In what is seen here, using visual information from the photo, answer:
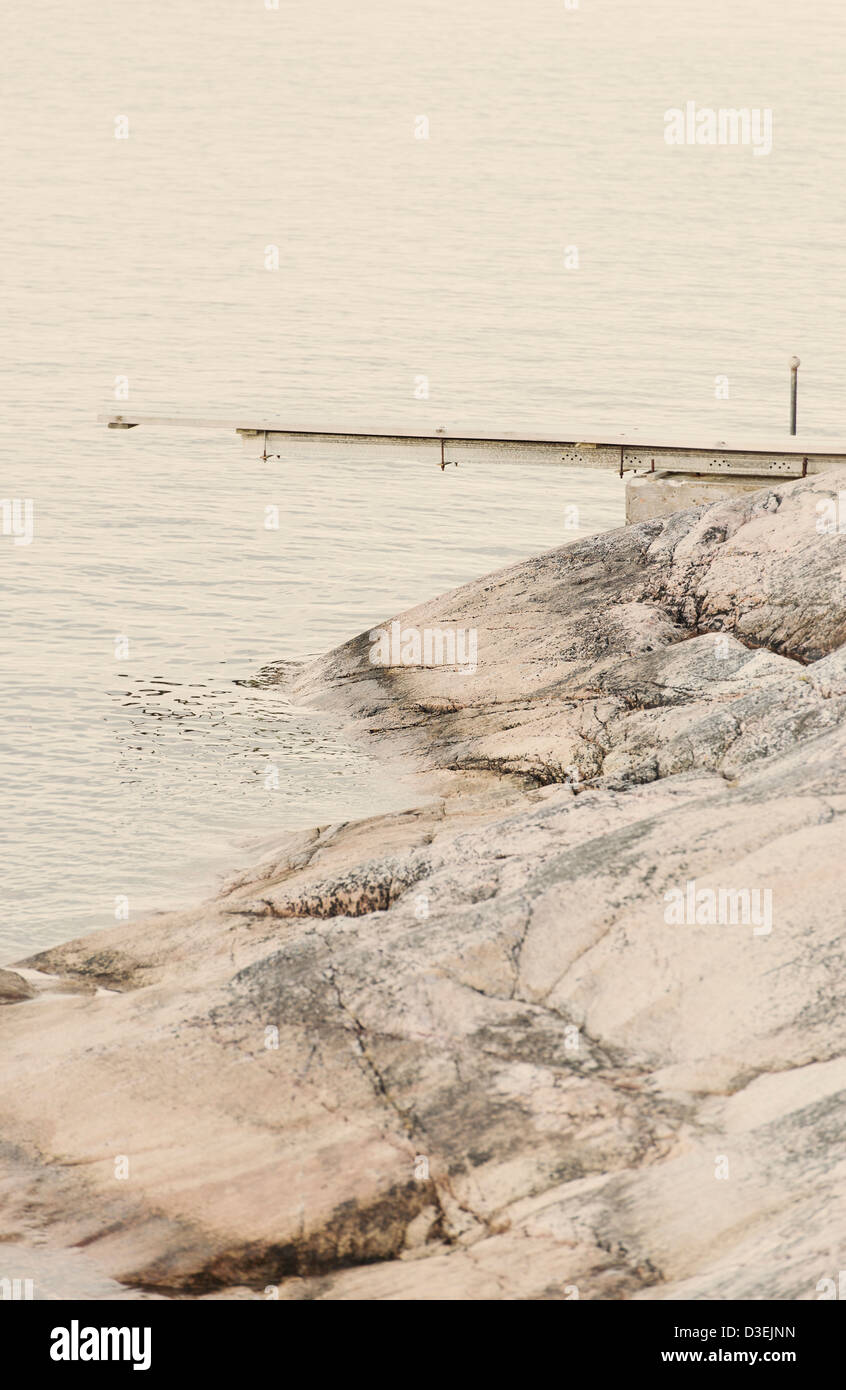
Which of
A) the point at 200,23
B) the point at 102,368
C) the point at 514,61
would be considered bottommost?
the point at 102,368

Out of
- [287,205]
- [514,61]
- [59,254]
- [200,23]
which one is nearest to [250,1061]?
[59,254]

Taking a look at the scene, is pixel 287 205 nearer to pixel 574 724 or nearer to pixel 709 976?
pixel 574 724

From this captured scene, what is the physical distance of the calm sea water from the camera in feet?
72.0

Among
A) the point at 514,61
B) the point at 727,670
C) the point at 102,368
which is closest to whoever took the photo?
the point at 727,670

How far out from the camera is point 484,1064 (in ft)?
37.6

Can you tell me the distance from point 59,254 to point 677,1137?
225 feet

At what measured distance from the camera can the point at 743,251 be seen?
75.2 m

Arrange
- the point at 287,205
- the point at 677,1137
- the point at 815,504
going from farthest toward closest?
the point at 287,205 < the point at 815,504 < the point at 677,1137

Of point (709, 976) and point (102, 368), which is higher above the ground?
point (102, 368)
